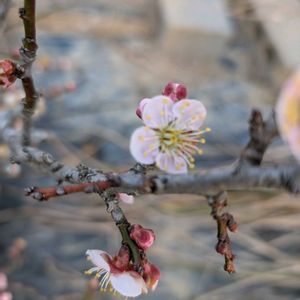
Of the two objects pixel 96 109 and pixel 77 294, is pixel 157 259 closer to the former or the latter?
pixel 77 294

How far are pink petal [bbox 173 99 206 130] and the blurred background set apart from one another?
490mm

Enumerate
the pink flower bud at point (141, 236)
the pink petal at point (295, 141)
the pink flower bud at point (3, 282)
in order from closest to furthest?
the pink petal at point (295, 141) → the pink flower bud at point (141, 236) → the pink flower bud at point (3, 282)

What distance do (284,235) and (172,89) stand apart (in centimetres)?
121

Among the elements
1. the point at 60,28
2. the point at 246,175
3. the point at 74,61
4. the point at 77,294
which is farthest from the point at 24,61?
the point at 60,28

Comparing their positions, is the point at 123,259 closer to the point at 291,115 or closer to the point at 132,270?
the point at 132,270

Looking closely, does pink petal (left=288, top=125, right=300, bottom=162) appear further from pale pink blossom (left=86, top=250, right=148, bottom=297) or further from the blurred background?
the blurred background

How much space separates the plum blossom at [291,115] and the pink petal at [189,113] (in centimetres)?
20

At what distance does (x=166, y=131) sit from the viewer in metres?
0.68

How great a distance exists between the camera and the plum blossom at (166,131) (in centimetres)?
62

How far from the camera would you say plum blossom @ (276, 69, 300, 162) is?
17.5 inches

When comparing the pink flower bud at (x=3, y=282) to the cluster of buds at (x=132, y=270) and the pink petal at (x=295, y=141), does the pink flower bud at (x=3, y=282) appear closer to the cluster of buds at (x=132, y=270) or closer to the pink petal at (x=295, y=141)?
the cluster of buds at (x=132, y=270)

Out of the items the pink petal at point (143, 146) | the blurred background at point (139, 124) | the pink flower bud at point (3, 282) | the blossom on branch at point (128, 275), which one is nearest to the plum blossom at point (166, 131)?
the pink petal at point (143, 146)

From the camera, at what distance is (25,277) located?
163cm

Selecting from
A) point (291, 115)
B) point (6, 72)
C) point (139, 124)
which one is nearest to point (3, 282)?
point (139, 124)
